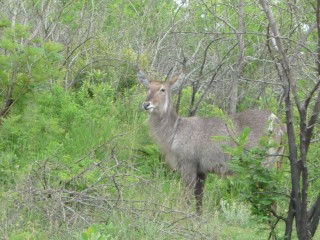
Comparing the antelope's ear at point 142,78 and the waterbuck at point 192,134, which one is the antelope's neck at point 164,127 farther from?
the antelope's ear at point 142,78

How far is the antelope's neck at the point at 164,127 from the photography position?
9.91 meters

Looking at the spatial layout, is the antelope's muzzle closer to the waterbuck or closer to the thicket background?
the waterbuck

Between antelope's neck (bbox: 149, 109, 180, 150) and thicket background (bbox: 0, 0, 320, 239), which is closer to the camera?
thicket background (bbox: 0, 0, 320, 239)

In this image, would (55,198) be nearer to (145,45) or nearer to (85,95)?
(85,95)

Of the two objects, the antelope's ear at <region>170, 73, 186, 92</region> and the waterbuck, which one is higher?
the antelope's ear at <region>170, 73, 186, 92</region>

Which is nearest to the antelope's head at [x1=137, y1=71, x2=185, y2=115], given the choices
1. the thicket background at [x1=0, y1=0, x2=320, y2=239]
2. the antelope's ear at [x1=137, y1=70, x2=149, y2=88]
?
the antelope's ear at [x1=137, y1=70, x2=149, y2=88]

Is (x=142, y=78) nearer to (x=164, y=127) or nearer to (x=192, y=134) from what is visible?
(x=164, y=127)

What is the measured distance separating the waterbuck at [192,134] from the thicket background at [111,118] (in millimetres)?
250

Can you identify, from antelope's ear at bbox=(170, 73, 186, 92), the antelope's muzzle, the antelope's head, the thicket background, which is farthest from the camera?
antelope's ear at bbox=(170, 73, 186, 92)

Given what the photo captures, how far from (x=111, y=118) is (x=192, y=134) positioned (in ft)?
4.22

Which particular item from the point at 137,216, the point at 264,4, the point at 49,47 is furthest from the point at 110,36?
the point at 264,4

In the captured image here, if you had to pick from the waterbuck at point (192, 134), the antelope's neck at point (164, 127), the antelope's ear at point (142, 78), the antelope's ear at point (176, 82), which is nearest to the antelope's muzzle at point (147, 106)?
the waterbuck at point (192, 134)

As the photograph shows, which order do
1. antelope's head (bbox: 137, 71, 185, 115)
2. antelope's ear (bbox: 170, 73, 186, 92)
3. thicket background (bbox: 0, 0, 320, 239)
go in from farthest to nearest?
antelope's ear (bbox: 170, 73, 186, 92), antelope's head (bbox: 137, 71, 185, 115), thicket background (bbox: 0, 0, 320, 239)

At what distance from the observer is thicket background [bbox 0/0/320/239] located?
6375 millimetres
